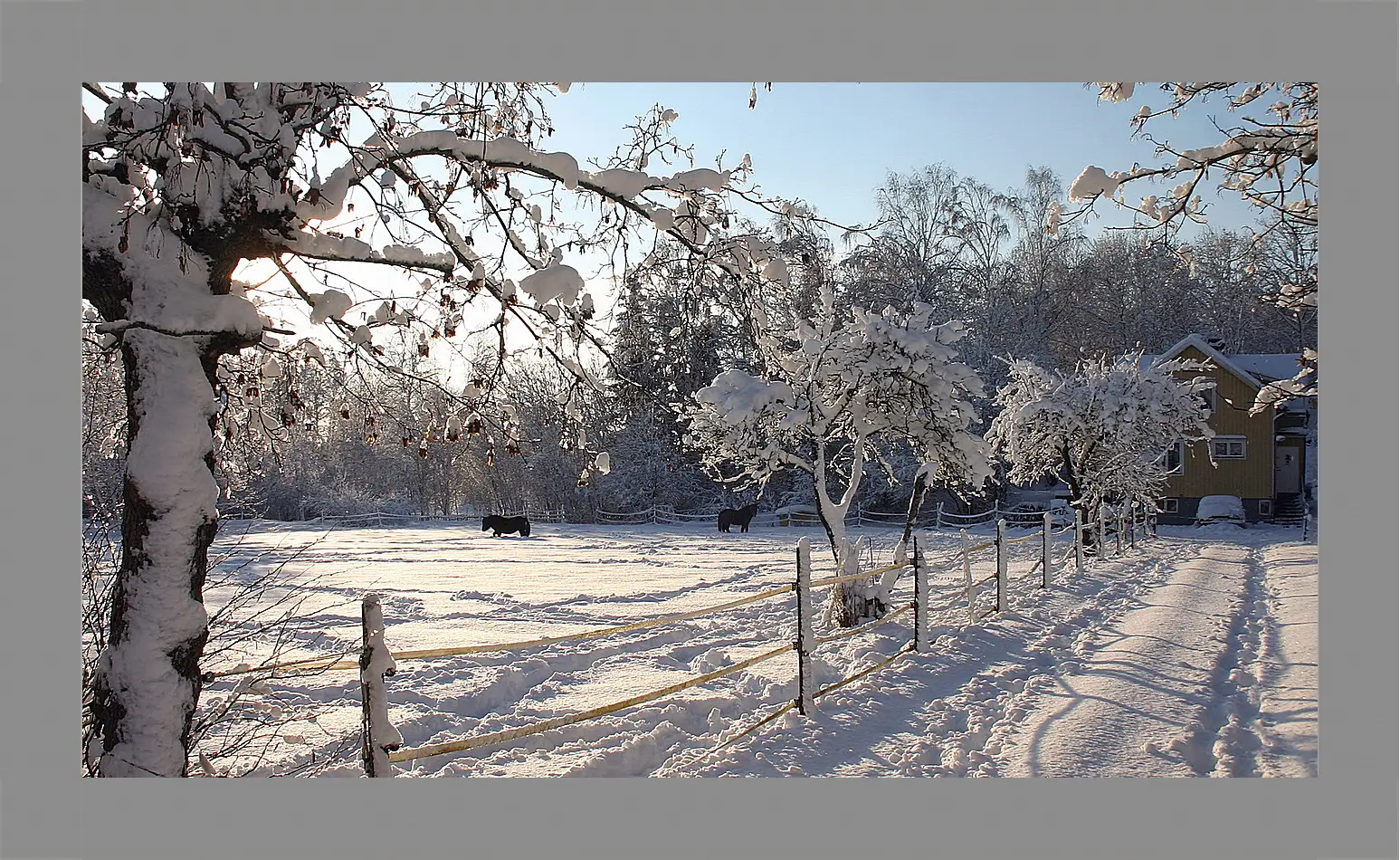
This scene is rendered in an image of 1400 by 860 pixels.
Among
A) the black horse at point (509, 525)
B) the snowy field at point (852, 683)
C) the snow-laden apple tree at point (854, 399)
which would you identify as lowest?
the black horse at point (509, 525)

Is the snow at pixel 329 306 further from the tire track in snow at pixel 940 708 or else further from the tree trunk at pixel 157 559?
the tire track in snow at pixel 940 708

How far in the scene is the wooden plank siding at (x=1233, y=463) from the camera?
2188 centimetres

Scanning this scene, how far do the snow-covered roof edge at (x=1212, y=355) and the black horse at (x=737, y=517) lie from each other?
11.1m

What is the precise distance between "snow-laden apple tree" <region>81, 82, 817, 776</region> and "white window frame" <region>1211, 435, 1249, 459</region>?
22579 millimetres

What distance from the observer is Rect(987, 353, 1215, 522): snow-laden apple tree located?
16.2 metres

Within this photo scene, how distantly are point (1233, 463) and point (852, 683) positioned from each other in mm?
20261

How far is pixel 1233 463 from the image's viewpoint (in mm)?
22359

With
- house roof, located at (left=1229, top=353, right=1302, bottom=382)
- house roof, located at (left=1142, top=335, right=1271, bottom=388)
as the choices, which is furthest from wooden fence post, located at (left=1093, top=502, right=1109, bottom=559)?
house roof, located at (left=1229, top=353, right=1302, bottom=382)

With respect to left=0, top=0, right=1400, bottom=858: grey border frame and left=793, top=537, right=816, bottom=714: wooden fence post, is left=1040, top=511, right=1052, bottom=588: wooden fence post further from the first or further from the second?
left=0, top=0, right=1400, bottom=858: grey border frame

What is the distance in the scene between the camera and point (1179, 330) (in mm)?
20391

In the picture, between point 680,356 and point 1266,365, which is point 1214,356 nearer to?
point 1266,365

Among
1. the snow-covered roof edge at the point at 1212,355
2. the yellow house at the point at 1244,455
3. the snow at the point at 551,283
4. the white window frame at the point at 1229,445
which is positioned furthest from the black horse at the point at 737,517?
the snow at the point at 551,283
